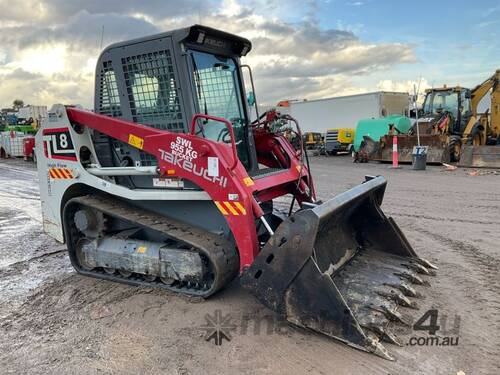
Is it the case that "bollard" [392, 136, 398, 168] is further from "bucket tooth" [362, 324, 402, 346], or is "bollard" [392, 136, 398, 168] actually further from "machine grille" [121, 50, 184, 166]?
"bucket tooth" [362, 324, 402, 346]

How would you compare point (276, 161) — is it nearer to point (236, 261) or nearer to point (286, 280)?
point (236, 261)

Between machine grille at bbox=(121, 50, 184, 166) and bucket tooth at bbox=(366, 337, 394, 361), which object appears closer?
bucket tooth at bbox=(366, 337, 394, 361)

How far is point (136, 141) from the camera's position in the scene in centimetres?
442

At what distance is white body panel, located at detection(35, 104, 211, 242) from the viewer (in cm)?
443

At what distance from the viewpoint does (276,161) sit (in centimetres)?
559

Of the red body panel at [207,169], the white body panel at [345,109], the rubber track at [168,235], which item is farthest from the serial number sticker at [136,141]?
the white body panel at [345,109]

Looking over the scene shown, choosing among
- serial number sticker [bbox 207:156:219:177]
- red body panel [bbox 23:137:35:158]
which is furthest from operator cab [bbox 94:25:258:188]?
red body panel [bbox 23:137:35:158]

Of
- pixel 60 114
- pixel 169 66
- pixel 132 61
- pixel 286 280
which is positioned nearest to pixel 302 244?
pixel 286 280

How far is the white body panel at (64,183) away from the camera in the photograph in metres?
4.43

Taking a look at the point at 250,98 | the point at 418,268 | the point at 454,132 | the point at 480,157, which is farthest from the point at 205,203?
the point at 454,132

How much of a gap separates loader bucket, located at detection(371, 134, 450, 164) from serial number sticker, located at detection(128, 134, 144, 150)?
1309 centimetres

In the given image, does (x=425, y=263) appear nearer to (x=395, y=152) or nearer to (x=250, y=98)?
(x=250, y=98)

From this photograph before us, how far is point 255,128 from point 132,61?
1.70 metres

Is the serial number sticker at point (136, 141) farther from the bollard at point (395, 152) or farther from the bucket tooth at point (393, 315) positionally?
the bollard at point (395, 152)
